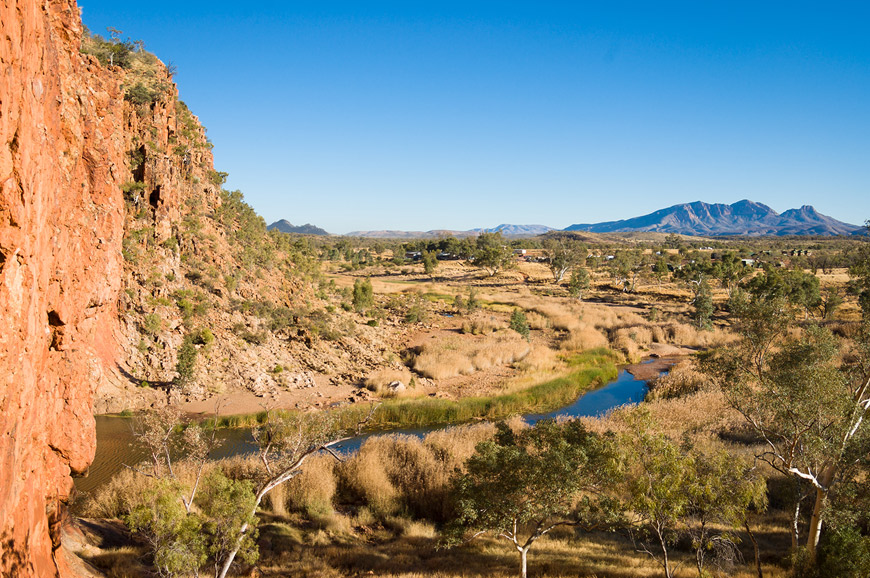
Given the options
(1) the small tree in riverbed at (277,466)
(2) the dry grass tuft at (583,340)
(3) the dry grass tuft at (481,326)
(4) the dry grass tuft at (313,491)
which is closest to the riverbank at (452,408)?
(4) the dry grass tuft at (313,491)

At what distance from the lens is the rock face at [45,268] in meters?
8.95

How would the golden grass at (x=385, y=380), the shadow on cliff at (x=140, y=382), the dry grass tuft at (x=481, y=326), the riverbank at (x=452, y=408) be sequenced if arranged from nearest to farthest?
the riverbank at (x=452, y=408) < the shadow on cliff at (x=140, y=382) < the golden grass at (x=385, y=380) < the dry grass tuft at (x=481, y=326)

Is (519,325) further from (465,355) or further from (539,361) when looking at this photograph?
(465,355)

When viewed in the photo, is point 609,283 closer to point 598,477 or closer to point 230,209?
point 230,209

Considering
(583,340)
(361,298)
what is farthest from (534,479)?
(361,298)

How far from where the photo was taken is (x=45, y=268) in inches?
422

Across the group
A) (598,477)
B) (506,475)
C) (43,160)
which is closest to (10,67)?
(43,160)

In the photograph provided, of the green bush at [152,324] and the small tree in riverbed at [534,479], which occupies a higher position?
the green bush at [152,324]

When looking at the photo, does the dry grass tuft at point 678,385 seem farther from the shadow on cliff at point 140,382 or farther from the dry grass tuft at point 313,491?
the shadow on cliff at point 140,382

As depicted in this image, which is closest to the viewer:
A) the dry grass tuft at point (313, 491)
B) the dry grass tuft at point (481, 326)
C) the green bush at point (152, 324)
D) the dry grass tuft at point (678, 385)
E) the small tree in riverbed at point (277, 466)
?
the small tree in riverbed at point (277, 466)

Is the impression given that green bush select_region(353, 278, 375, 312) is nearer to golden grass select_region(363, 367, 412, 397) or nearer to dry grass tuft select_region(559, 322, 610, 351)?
golden grass select_region(363, 367, 412, 397)

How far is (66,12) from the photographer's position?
48.9 ft

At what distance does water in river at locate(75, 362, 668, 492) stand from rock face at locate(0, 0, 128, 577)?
12356mm

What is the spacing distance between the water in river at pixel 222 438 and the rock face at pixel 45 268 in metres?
12.4
